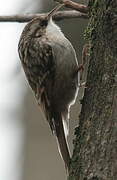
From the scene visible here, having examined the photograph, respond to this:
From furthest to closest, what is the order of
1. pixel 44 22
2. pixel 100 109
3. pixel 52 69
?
pixel 44 22
pixel 52 69
pixel 100 109

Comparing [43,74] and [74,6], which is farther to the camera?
[43,74]

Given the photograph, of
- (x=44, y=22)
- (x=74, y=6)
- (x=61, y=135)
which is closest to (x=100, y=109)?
(x=74, y=6)

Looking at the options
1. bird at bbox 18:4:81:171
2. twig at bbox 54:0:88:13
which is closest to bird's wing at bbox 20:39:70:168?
bird at bbox 18:4:81:171

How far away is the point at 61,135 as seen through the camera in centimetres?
255

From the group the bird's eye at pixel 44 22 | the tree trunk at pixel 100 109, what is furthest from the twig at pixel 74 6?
the bird's eye at pixel 44 22

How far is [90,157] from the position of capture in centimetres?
171

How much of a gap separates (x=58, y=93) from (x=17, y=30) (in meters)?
0.87

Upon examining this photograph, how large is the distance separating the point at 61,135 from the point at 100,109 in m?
0.83

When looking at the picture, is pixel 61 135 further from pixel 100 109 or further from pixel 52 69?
pixel 100 109

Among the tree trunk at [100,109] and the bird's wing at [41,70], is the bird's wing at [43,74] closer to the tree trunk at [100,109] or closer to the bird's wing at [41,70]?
the bird's wing at [41,70]

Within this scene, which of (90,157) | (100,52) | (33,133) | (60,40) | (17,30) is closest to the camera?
(90,157)

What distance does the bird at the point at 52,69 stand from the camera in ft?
8.54

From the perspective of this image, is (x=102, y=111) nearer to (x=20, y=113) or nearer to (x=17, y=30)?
(x=20, y=113)

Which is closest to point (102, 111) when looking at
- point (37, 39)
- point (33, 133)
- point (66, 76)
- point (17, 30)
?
point (66, 76)
